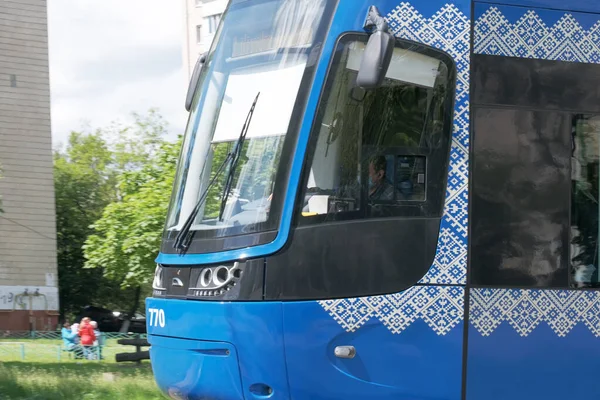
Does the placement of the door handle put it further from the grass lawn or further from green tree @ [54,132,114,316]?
green tree @ [54,132,114,316]

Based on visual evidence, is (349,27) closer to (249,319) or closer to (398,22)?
(398,22)

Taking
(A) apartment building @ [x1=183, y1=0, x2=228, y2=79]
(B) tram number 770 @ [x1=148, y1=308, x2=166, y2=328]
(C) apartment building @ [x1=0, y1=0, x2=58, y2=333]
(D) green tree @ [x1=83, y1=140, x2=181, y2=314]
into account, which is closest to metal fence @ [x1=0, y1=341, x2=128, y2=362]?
(D) green tree @ [x1=83, y1=140, x2=181, y2=314]

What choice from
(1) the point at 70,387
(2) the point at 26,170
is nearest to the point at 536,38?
(1) the point at 70,387

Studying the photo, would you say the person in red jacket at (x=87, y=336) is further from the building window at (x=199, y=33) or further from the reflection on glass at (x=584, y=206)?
the building window at (x=199, y=33)

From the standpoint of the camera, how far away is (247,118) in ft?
23.4

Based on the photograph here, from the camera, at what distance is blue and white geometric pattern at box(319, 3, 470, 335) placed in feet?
22.2

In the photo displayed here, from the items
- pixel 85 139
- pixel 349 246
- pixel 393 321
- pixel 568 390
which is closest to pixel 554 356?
pixel 568 390

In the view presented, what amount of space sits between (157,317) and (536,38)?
11.5 ft

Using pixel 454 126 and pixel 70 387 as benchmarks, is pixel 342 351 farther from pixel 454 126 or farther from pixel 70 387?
pixel 70 387

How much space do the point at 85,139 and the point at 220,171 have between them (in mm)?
62284

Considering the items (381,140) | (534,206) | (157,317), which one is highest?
(381,140)

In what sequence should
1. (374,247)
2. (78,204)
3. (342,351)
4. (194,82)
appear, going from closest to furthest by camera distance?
(342,351)
(374,247)
(194,82)
(78,204)

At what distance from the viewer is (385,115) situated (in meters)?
6.93

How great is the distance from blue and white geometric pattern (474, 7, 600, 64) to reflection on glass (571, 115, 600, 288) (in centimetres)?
51
